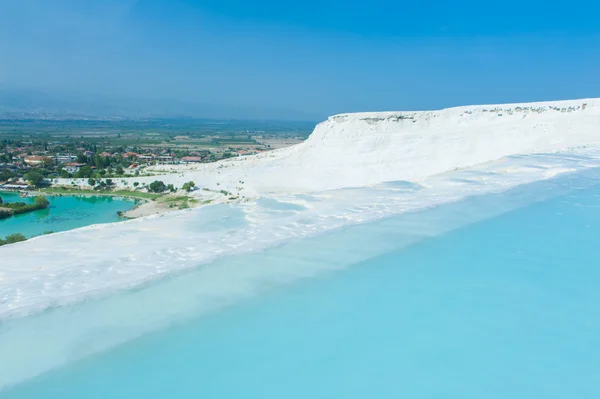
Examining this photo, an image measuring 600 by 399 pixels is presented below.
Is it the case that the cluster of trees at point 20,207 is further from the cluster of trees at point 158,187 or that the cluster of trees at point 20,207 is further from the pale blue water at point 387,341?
the pale blue water at point 387,341

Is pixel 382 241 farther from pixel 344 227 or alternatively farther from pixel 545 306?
pixel 545 306

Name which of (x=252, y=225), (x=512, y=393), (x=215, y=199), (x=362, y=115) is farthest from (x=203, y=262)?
(x=362, y=115)

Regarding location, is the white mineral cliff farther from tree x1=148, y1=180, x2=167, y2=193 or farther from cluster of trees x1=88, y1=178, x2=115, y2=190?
cluster of trees x1=88, y1=178, x2=115, y2=190

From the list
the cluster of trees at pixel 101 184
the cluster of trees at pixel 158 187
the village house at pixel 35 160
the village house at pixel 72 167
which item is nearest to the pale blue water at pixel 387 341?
the cluster of trees at pixel 158 187

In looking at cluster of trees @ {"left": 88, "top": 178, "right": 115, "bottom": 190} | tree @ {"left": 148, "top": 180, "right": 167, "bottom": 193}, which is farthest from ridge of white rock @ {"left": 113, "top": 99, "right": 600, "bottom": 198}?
cluster of trees @ {"left": 88, "top": 178, "right": 115, "bottom": 190}

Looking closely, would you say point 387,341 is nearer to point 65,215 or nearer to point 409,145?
point 409,145

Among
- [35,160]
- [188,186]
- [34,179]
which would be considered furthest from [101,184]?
[35,160]

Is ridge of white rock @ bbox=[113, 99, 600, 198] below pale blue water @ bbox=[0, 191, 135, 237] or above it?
above
